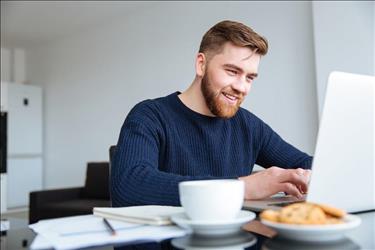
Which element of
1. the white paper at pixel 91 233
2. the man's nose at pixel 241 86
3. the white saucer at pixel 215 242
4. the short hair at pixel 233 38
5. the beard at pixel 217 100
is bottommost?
the white paper at pixel 91 233

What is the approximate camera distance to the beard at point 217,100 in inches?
48.7

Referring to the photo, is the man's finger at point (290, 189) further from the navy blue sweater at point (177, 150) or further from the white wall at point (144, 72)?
the white wall at point (144, 72)

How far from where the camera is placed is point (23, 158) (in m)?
6.01

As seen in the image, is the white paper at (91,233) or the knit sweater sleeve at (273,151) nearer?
the white paper at (91,233)

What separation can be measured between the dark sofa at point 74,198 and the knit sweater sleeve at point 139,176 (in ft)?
9.36

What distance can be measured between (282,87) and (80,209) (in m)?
2.14

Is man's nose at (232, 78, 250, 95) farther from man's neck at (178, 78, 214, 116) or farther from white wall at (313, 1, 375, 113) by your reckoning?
white wall at (313, 1, 375, 113)

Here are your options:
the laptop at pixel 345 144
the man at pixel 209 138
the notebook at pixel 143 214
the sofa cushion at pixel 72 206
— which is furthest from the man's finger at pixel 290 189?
the sofa cushion at pixel 72 206

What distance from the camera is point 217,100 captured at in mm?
1275

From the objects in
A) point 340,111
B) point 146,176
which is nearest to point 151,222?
point 146,176

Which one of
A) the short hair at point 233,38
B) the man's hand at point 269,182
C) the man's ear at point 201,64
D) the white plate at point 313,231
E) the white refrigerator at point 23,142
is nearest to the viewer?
the white plate at point 313,231

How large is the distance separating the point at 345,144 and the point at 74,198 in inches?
166

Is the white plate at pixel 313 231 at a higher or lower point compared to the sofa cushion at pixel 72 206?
higher

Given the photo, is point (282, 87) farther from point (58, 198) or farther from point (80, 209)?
point (58, 198)
